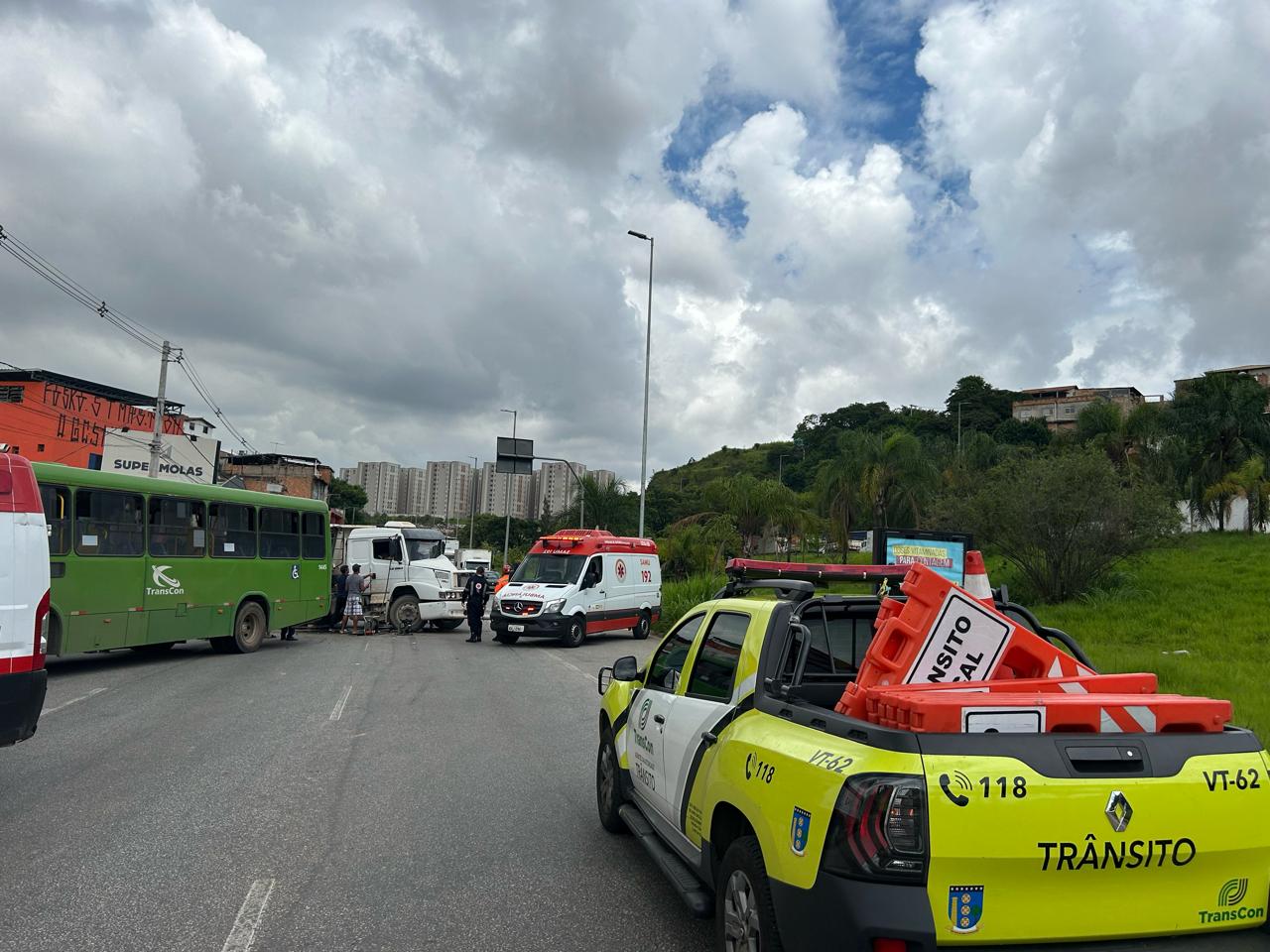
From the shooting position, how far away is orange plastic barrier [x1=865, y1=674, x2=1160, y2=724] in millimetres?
3199

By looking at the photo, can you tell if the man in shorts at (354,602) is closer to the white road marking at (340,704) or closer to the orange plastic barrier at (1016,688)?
the white road marking at (340,704)

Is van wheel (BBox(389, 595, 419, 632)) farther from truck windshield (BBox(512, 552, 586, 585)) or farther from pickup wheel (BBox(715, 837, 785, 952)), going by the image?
pickup wheel (BBox(715, 837, 785, 952))

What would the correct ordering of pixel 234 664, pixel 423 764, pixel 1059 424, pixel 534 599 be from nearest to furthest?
1. pixel 423 764
2. pixel 234 664
3. pixel 534 599
4. pixel 1059 424

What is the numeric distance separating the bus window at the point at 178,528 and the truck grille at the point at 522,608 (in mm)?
6643

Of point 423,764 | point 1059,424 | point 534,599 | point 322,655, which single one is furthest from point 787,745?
point 1059,424

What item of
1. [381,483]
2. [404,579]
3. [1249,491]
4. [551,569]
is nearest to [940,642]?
[551,569]

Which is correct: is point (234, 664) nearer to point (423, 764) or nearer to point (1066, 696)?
point (423, 764)

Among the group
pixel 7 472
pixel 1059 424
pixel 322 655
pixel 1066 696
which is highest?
pixel 1059 424

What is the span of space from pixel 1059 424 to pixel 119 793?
10470 cm

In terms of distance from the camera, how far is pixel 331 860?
5.27 m

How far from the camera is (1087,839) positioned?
282 cm

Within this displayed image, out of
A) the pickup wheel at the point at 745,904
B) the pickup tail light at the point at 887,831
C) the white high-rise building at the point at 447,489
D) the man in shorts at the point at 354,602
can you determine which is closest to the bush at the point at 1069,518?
the man in shorts at the point at 354,602

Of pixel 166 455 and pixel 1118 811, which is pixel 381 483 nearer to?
pixel 166 455

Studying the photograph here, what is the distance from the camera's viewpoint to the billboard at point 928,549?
714 inches
